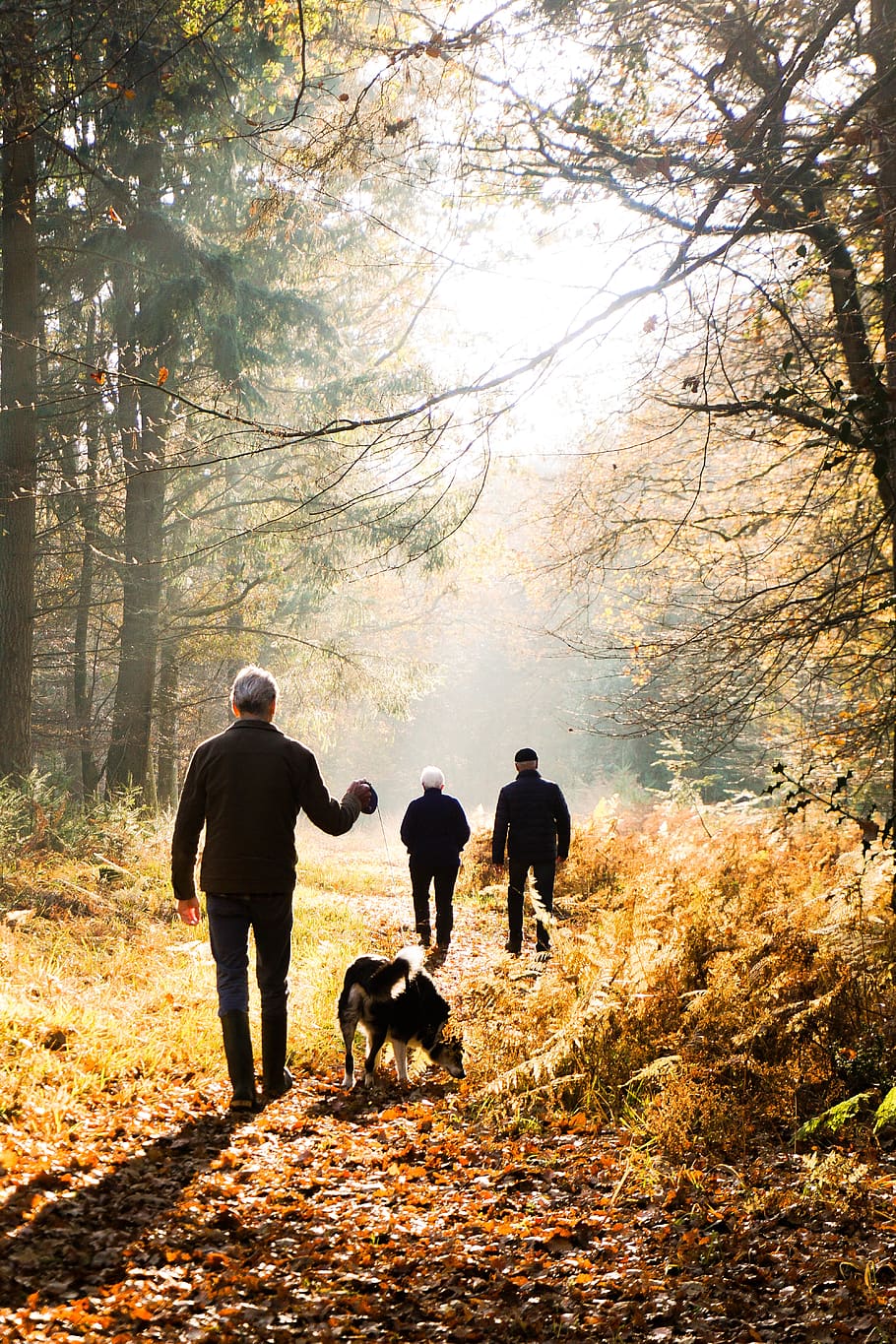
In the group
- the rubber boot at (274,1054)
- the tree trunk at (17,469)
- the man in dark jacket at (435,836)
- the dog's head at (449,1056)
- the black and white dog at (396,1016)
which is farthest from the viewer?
the tree trunk at (17,469)

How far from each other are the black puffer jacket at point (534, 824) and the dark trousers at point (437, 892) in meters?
0.69

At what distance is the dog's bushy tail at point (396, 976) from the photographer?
20.0 ft

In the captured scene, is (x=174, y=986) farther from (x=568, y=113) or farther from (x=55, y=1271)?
(x=568, y=113)

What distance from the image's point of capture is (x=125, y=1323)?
3.45 metres

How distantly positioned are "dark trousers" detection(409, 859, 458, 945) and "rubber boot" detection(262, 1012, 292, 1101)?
162 inches

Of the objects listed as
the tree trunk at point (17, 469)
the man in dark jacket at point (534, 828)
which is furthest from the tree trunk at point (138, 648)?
the man in dark jacket at point (534, 828)

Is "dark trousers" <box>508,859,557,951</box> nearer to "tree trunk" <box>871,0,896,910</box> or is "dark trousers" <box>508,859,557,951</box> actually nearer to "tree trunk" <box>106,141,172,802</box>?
"tree trunk" <box>871,0,896,910</box>

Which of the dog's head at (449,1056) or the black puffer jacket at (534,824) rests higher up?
the black puffer jacket at (534,824)

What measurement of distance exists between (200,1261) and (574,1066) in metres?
2.73

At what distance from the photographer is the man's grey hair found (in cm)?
580

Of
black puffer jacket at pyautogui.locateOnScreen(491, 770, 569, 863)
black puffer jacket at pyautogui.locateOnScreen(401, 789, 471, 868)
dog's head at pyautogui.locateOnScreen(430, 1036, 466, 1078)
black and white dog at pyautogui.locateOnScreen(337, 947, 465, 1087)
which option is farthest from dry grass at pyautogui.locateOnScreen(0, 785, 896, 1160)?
black puffer jacket at pyautogui.locateOnScreen(401, 789, 471, 868)

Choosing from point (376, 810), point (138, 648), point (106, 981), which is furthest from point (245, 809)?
point (138, 648)

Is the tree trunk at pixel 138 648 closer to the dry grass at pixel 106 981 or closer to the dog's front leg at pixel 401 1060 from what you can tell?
the dry grass at pixel 106 981

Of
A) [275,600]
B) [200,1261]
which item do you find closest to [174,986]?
[200,1261]
